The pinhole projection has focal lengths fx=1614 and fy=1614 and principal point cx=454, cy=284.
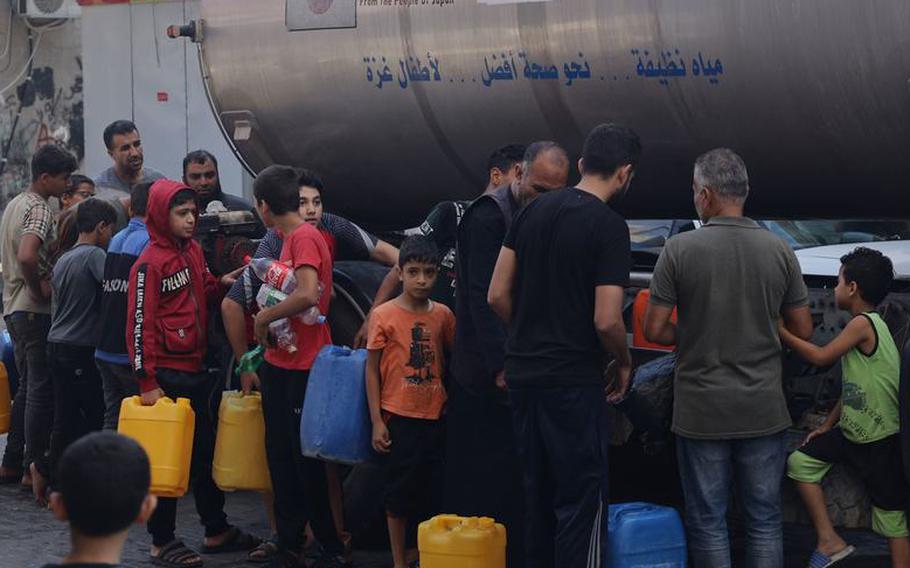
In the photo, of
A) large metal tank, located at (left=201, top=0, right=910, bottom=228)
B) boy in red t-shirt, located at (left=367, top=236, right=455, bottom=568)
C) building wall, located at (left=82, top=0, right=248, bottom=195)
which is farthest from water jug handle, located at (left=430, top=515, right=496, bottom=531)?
building wall, located at (left=82, top=0, right=248, bottom=195)

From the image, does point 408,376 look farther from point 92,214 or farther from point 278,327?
point 92,214

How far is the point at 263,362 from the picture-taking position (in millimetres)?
6531

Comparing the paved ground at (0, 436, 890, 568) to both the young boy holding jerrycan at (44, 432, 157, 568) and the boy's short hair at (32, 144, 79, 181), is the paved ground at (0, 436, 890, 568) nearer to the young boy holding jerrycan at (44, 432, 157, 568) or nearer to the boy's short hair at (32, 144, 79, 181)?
the boy's short hair at (32, 144, 79, 181)

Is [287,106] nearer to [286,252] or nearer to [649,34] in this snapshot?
[286,252]

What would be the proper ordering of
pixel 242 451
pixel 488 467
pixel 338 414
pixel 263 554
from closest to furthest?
pixel 488 467 → pixel 338 414 → pixel 242 451 → pixel 263 554

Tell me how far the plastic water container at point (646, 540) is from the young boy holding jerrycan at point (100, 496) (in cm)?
252

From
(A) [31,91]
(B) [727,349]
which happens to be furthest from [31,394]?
(A) [31,91]

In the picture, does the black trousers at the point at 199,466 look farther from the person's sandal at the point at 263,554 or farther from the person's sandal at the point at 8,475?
the person's sandal at the point at 8,475

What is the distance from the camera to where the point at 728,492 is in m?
5.45

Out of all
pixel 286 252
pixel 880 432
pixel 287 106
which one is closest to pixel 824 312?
pixel 880 432

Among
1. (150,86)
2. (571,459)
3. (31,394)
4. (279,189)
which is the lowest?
(31,394)

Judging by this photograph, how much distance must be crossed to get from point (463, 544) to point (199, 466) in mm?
1795

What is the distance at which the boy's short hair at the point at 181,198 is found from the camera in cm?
663

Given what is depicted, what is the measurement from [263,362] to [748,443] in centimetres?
214
